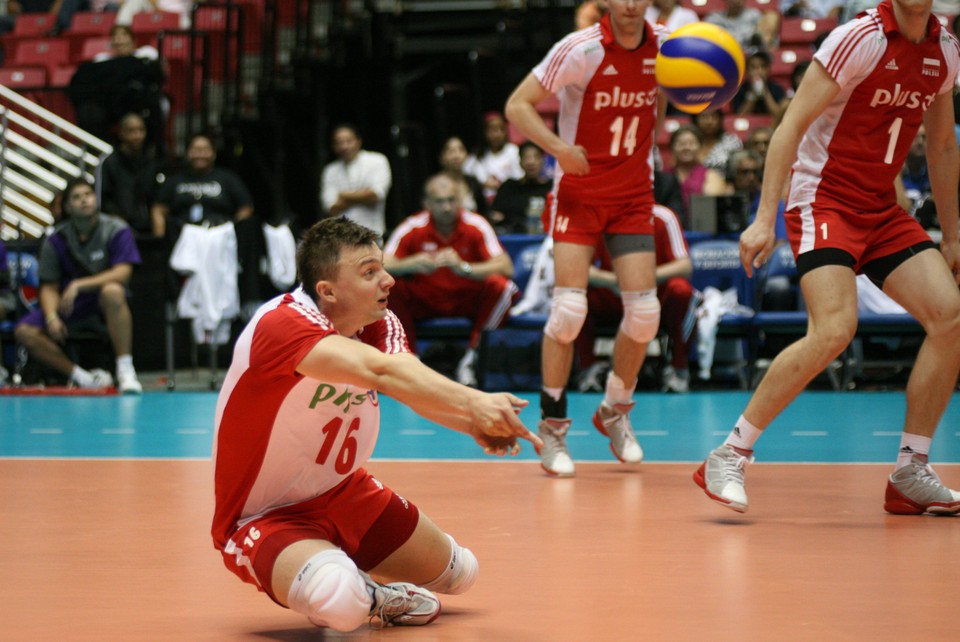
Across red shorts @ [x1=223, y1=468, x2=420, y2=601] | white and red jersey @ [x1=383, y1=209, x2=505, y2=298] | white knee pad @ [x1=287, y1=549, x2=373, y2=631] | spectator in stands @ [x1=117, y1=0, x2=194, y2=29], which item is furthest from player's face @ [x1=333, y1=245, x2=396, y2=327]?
spectator in stands @ [x1=117, y1=0, x2=194, y2=29]

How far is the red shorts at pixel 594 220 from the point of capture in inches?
239

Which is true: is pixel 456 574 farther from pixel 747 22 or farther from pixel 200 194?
pixel 747 22

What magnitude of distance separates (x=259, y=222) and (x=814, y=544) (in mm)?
7116

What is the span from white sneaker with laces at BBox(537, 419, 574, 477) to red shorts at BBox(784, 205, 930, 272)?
156 centimetres

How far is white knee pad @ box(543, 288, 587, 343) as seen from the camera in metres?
6.01

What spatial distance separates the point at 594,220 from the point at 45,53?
10.8 m

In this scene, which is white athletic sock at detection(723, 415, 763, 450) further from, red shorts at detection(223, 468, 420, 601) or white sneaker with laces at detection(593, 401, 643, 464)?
red shorts at detection(223, 468, 420, 601)

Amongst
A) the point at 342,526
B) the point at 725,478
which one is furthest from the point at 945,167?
the point at 342,526

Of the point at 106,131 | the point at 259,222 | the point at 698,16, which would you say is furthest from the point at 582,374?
the point at 106,131

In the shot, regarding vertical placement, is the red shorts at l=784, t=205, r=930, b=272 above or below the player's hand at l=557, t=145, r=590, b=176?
below

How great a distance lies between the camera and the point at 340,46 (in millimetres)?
14406

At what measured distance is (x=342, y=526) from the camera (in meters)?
→ 3.35

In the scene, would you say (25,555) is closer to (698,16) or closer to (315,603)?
(315,603)

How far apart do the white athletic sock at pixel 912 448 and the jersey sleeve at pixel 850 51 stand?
1.28 m
